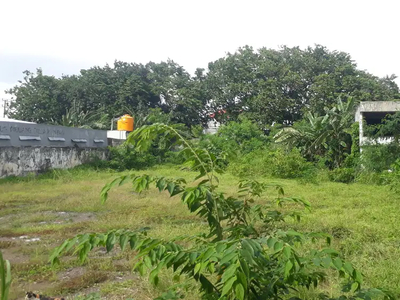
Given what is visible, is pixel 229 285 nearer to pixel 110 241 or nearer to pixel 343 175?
pixel 110 241

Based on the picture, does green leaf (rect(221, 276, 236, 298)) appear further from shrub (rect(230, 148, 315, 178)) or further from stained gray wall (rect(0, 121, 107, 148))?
A: stained gray wall (rect(0, 121, 107, 148))

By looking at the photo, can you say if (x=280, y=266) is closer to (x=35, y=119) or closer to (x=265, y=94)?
(x=265, y=94)

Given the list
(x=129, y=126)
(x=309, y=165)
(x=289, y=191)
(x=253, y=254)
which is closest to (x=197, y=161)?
(x=253, y=254)

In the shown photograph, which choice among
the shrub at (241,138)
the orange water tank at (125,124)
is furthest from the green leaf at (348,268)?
the orange water tank at (125,124)

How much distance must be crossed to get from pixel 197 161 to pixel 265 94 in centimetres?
2096

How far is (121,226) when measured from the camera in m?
5.76

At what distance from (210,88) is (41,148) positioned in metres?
15.5

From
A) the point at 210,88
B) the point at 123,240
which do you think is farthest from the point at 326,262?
the point at 210,88

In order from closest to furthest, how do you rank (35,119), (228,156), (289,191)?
(228,156) → (289,191) → (35,119)

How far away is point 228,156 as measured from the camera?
6.94 ft

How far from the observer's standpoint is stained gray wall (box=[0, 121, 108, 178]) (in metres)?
12.2

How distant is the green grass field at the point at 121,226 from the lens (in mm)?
3414

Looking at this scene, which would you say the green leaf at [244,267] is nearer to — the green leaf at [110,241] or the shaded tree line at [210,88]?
the green leaf at [110,241]

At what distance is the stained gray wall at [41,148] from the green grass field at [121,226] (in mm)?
1458
